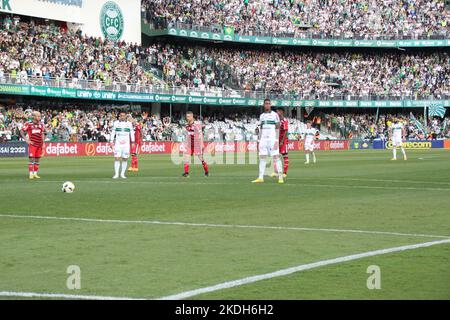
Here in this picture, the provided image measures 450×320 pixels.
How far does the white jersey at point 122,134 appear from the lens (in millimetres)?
25984

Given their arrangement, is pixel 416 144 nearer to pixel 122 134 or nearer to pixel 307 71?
pixel 307 71

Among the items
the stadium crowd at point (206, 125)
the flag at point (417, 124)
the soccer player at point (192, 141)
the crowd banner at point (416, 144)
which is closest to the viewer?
the soccer player at point (192, 141)

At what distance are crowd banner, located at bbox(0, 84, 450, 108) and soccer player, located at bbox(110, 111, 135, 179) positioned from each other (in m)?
28.6

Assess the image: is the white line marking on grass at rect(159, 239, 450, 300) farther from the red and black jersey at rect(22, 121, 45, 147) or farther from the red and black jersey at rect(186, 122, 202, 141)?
the red and black jersey at rect(22, 121, 45, 147)

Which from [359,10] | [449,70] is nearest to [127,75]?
[359,10]

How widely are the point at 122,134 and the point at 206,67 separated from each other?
4994 centimetres

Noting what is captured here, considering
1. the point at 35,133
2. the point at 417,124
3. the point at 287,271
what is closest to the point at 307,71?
the point at 417,124

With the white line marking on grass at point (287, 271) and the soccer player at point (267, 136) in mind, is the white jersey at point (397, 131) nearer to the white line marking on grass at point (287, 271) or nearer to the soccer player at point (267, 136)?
the soccer player at point (267, 136)

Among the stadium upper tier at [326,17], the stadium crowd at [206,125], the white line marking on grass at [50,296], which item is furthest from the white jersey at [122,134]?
the stadium upper tier at [326,17]

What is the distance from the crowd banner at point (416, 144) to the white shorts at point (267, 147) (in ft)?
187

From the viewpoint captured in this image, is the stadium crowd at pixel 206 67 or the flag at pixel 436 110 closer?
the stadium crowd at pixel 206 67

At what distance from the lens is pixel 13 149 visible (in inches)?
1993
